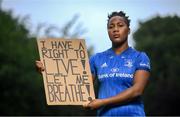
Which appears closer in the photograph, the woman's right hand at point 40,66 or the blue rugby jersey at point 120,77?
the blue rugby jersey at point 120,77

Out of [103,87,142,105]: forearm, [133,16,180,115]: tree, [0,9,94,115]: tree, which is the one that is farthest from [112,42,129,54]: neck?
[133,16,180,115]: tree

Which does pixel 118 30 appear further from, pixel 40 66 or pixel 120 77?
pixel 40 66

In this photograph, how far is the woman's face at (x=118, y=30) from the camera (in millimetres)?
5230

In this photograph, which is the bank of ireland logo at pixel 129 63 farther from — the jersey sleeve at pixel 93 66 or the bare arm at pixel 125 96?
the jersey sleeve at pixel 93 66

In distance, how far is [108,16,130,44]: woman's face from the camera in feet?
17.2

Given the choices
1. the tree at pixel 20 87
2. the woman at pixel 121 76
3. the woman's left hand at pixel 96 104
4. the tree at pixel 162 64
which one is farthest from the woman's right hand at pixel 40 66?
the tree at pixel 162 64

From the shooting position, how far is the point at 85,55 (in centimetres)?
543

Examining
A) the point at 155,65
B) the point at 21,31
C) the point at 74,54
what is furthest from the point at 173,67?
the point at 74,54

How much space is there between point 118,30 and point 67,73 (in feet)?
1.74

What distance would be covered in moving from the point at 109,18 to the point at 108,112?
0.71m

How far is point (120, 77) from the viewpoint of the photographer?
518 centimetres

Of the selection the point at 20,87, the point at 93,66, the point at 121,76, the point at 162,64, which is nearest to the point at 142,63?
the point at 121,76

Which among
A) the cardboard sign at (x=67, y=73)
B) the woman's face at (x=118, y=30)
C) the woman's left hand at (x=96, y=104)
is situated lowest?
the woman's left hand at (x=96, y=104)

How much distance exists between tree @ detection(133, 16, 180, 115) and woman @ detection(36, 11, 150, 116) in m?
30.3
